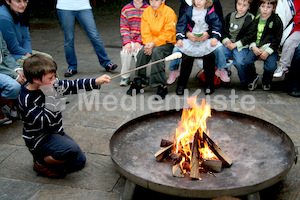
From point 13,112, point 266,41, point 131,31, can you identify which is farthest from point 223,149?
point 131,31

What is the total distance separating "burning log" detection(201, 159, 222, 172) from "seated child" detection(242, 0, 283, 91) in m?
2.60

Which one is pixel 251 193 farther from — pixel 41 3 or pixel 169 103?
pixel 41 3

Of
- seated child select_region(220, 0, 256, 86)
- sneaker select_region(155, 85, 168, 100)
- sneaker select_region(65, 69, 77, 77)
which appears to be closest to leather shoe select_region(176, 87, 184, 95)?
sneaker select_region(155, 85, 168, 100)

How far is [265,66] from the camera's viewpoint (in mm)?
4648

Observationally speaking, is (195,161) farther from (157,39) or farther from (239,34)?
(239,34)

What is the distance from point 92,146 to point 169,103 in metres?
1.46

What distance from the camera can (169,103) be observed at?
4.51 metres

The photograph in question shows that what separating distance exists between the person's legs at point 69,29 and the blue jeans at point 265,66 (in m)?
2.98

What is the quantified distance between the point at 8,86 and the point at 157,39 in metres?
2.22

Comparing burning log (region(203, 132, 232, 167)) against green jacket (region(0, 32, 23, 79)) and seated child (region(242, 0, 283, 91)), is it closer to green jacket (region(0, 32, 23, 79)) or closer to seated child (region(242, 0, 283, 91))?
seated child (region(242, 0, 283, 91))

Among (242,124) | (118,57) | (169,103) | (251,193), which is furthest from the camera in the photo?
(118,57)

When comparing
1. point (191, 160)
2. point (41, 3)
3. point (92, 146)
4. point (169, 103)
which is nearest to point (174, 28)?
point (169, 103)

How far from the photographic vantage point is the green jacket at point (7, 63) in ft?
12.8

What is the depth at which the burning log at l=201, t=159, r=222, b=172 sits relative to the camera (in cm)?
245
